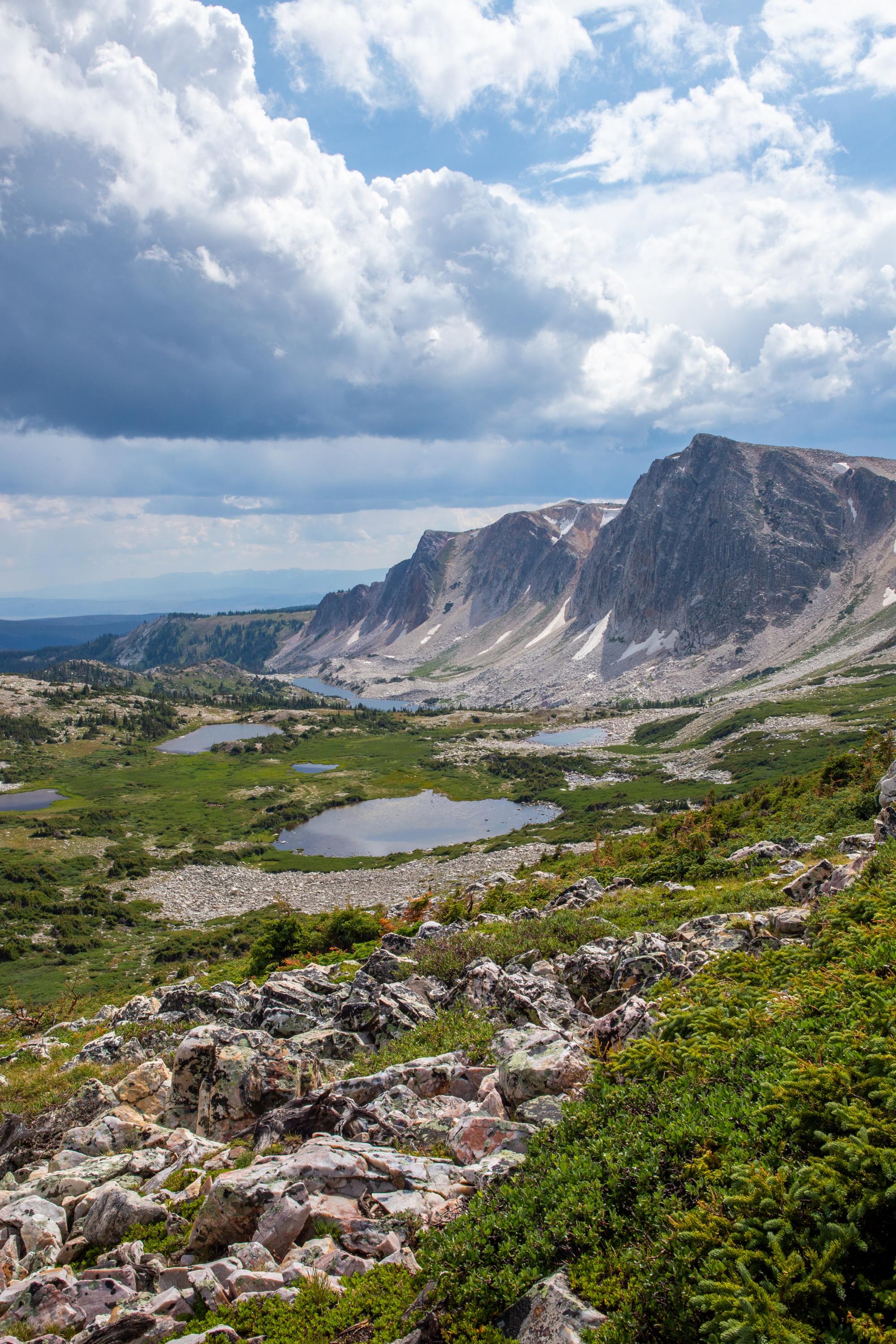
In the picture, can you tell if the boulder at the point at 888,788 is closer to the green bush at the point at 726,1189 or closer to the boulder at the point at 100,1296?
the green bush at the point at 726,1189

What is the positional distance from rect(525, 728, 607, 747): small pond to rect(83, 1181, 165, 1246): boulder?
449 feet

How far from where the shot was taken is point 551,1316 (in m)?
5.91

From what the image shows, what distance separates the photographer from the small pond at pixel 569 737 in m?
147

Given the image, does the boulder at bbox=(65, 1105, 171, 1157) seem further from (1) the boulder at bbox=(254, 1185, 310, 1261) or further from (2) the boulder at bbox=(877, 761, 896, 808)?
(2) the boulder at bbox=(877, 761, 896, 808)

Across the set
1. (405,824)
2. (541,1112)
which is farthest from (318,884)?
(541,1112)

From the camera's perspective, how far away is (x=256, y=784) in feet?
404

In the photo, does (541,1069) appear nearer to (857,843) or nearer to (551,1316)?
(551,1316)

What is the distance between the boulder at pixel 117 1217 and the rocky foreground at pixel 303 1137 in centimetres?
2

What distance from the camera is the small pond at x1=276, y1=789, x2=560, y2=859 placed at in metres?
85.1

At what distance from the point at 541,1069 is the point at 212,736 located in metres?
176

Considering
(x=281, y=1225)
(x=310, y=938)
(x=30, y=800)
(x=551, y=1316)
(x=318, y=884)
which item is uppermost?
(x=551, y=1316)

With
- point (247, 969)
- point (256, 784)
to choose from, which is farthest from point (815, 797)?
point (256, 784)

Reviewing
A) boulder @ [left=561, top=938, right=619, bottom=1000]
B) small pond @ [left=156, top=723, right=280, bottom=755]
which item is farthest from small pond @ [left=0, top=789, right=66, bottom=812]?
boulder @ [left=561, top=938, right=619, bottom=1000]

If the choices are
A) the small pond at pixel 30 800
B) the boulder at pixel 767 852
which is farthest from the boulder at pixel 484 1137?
the small pond at pixel 30 800
